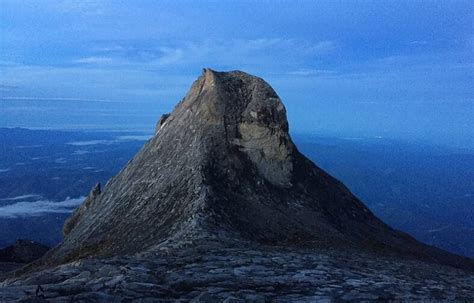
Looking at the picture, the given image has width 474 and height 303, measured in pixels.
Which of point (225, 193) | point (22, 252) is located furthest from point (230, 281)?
point (22, 252)

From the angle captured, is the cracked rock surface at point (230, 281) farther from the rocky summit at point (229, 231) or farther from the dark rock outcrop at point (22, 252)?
the dark rock outcrop at point (22, 252)

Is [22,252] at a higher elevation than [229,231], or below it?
below

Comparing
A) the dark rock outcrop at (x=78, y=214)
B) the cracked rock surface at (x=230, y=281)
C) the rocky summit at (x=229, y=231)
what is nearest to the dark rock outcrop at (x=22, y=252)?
the dark rock outcrop at (x=78, y=214)

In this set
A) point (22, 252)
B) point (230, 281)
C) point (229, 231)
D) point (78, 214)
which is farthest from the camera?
point (22, 252)

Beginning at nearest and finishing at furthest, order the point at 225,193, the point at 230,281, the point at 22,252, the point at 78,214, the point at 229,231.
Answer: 1. the point at 230,281
2. the point at 229,231
3. the point at 225,193
4. the point at 78,214
5. the point at 22,252

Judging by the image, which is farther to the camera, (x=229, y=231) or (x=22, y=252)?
(x=22, y=252)

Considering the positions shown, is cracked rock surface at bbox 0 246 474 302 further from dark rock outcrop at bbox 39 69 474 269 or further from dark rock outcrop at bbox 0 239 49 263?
dark rock outcrop at bbox 0 239 49 263

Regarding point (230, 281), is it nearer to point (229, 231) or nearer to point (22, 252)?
point (229, 231)

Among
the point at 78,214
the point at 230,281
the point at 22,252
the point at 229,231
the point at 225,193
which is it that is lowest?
the point at 22,252
